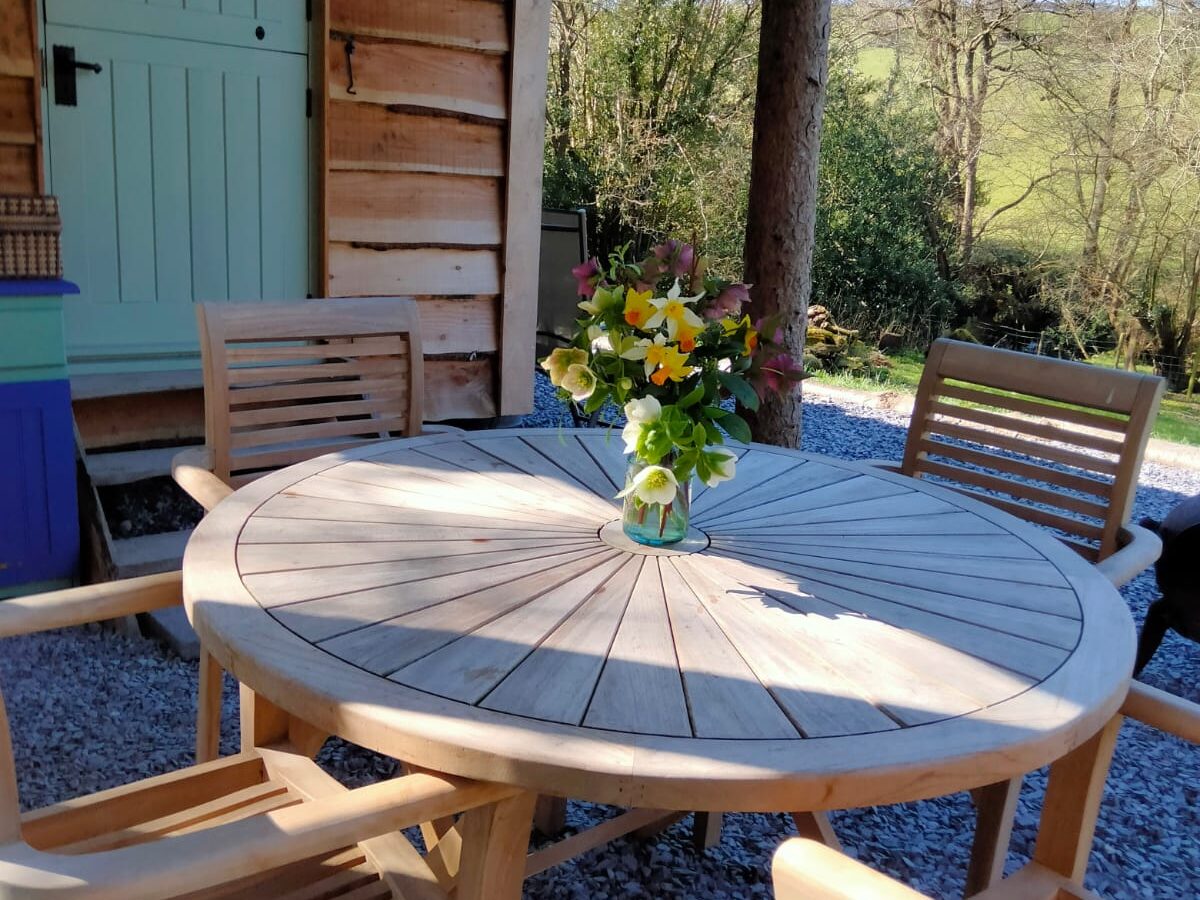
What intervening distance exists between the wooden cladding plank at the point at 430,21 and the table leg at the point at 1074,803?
3.54 m

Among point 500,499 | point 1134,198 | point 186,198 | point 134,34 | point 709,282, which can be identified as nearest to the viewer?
point 709,282

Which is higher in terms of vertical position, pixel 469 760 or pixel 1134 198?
pixel 1134 198

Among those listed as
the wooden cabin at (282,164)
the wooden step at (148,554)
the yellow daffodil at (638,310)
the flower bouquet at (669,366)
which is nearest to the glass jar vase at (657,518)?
the flower bouquet at (669,366)

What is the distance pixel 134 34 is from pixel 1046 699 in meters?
3.64

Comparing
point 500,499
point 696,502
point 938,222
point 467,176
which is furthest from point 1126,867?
point 938,222

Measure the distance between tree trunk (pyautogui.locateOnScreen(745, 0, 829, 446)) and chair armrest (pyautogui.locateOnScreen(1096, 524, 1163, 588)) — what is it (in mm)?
1281

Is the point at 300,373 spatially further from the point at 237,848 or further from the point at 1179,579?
the point at 1179,579

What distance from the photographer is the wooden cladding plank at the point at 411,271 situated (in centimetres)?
400

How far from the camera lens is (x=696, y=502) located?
1.83 metres

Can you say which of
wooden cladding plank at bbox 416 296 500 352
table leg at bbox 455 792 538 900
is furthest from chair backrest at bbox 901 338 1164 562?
wooden cladding plank at bbox 416 296 500 352

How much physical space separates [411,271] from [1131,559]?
123 inches

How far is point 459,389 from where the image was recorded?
4438 mm

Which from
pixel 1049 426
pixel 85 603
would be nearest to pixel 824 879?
pixel 85 603

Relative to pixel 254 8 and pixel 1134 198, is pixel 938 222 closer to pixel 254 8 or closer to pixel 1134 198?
pixel 1134 198
